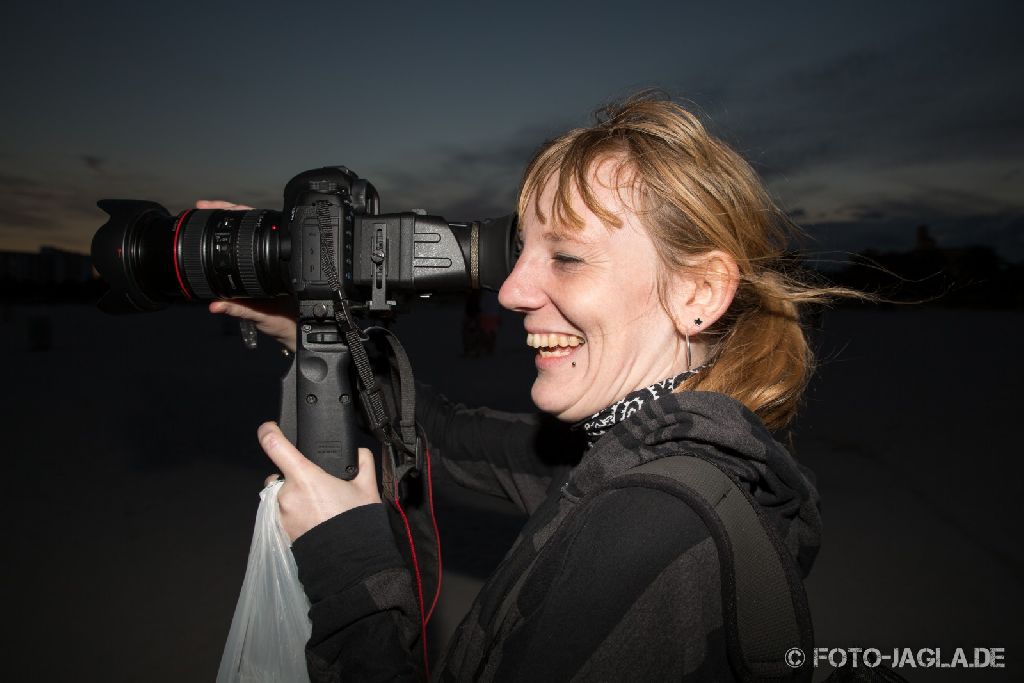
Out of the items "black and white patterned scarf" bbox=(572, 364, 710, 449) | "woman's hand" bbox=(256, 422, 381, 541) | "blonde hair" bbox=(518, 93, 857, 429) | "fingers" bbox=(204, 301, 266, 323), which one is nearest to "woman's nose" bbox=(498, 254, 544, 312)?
"blonde hair" bbox=(518, 93, 857, 429)

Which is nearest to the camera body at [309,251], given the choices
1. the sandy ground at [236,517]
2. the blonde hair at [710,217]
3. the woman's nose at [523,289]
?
the woman's nose at [523,289]

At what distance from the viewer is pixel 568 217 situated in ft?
4.56

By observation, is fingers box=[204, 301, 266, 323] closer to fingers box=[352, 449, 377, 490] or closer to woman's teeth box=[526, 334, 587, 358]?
fingers box=[352, 449, 377, 490]

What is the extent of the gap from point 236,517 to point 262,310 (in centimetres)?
318

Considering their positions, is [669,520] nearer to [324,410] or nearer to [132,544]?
[324,410]

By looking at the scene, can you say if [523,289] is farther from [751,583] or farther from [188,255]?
[188,255]

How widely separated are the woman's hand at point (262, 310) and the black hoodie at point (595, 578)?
864 mm

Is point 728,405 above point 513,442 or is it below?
above

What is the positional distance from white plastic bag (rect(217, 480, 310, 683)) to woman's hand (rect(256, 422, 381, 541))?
0.11 m

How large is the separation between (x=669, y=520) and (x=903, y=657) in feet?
8.98

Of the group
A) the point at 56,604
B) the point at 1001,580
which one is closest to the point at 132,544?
the point at 56,604

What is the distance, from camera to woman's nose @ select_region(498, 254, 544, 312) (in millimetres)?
1505

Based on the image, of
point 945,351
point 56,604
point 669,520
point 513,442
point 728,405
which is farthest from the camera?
point 945,351

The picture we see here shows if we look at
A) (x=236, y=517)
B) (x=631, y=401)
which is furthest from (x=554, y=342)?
(x=236, y=517)
